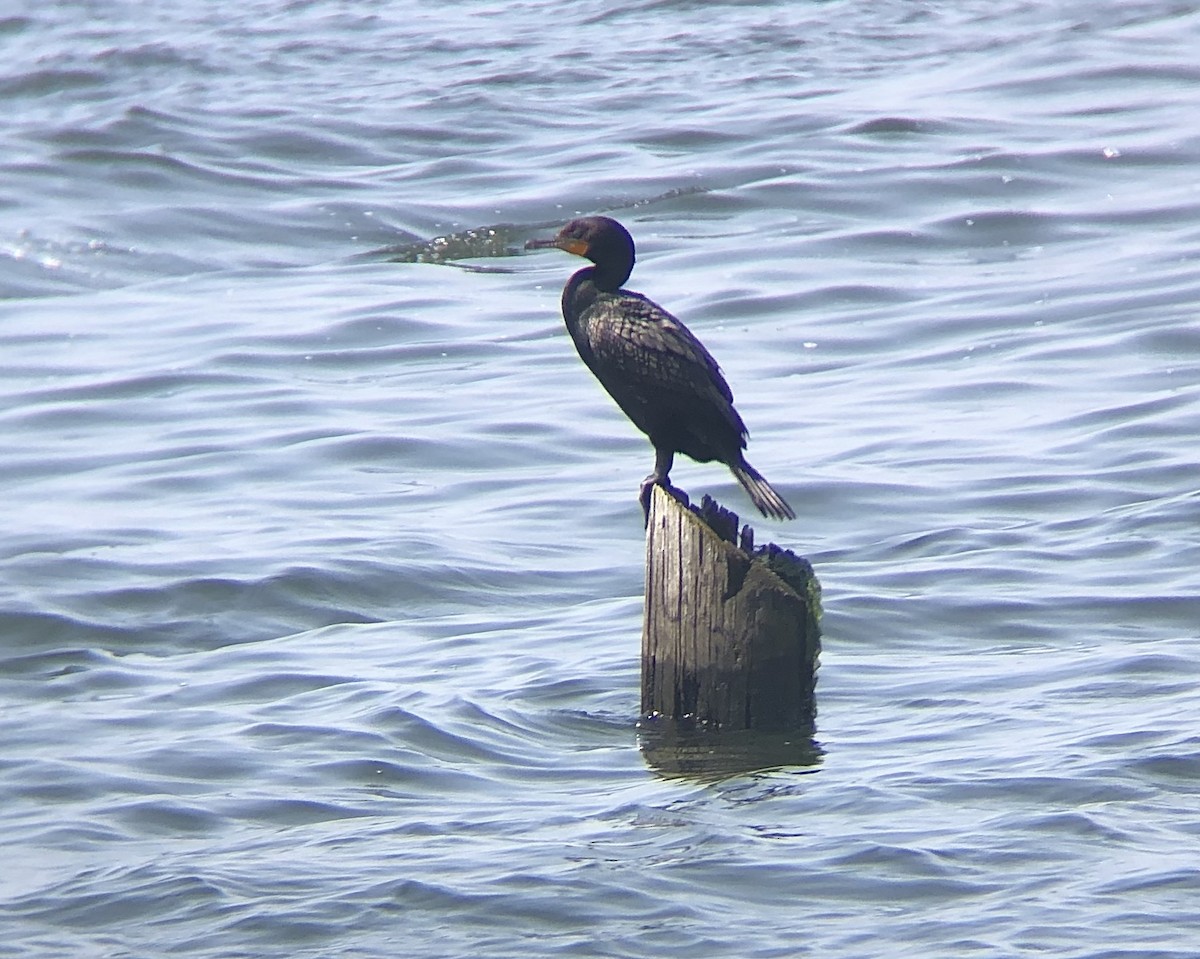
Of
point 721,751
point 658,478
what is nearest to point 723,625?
point 721,751

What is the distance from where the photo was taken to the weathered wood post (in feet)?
22.8

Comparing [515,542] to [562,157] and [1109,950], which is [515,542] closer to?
[1109,950]

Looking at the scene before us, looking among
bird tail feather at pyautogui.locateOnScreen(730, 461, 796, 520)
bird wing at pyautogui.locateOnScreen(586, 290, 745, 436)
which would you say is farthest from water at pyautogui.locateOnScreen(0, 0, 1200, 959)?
bird wing at pyautogui.locateOnScreen(586, 290, 745, 436)

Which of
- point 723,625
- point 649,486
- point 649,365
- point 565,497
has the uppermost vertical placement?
point 649,365

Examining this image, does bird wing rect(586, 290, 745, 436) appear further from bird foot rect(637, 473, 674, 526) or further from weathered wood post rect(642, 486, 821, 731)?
weathered wood post rect(642, 486, 821, 731)

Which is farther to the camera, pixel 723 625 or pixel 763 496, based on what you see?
pixel 763 496

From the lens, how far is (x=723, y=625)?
7109mm

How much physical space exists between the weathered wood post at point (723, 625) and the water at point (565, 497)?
10.1 inches

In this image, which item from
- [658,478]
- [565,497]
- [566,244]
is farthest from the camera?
[565,497]

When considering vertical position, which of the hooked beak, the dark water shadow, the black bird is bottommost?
the dark water shadow

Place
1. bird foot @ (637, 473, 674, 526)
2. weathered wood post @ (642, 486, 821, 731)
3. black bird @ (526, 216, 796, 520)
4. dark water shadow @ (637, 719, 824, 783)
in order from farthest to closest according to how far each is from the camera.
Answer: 1. bird foot @ (637, 473, 674, 526)
2. black bird @ (526, 216, 796, 520)
3. dark water shadow @ (637, 719, 824, 783)
4. weathered wood post @ (642, 486, 821, 731)

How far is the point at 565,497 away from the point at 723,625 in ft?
14.9

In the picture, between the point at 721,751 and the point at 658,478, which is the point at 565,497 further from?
the point at 721,751

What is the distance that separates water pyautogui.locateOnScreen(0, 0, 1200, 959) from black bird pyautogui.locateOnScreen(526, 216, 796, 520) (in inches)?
41.1
